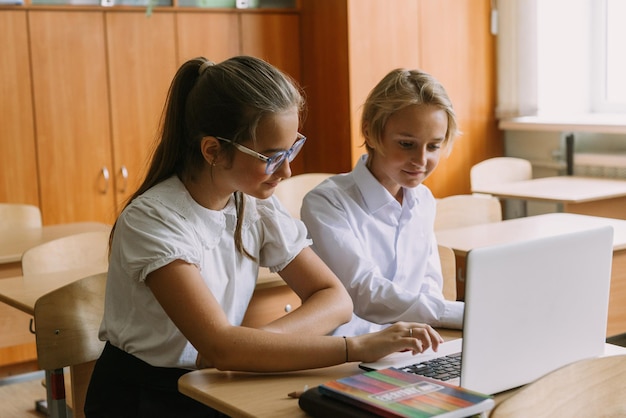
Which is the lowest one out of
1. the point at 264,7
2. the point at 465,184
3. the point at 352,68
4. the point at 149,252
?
the point at 465,184

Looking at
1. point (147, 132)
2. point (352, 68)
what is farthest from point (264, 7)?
point (147, 132)

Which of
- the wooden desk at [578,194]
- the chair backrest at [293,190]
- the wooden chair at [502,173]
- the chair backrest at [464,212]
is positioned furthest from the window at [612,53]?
the chair backrest at [293,190]

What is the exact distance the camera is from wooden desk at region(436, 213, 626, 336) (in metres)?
2.94

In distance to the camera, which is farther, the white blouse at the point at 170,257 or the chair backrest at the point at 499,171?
the chair backrest at the point at 499,171

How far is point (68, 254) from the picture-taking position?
2.81 meters

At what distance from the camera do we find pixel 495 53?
5410 mm

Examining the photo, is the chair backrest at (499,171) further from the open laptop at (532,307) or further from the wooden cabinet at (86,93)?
the open laptop at (532,307)

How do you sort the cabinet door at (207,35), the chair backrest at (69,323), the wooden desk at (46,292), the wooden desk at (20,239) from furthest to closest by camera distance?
the cabinet door at (207,35) < the wooden desk at (20,239) < the wooden desk at (46,292) < the chair backrest at (69,323)

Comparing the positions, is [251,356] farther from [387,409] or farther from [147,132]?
[147,132]

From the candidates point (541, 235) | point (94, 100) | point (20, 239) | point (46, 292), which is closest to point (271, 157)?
point (46, 292)

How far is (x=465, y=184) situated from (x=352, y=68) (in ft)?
3.48

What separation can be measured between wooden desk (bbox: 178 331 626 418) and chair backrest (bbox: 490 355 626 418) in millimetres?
100

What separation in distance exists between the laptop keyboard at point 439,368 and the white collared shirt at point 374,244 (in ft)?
1.31

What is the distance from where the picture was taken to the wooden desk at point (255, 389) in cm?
132
